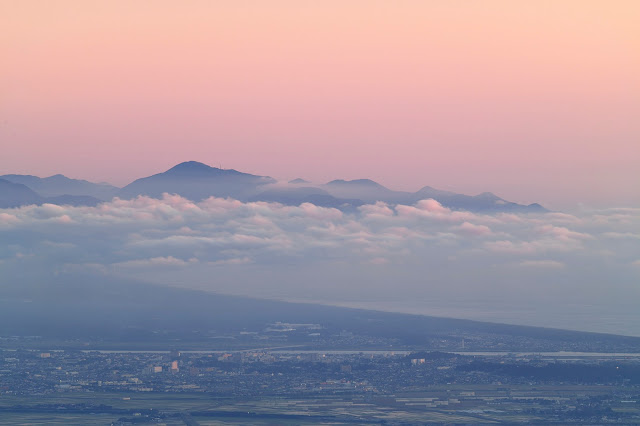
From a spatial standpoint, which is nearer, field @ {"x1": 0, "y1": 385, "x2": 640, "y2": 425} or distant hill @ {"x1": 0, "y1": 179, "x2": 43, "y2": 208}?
field @ {"x1": 0, "y1": 385, "x2": 640, "y2": 425}

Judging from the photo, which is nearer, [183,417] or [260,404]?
[183,417]

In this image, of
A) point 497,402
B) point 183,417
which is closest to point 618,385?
point 497,402

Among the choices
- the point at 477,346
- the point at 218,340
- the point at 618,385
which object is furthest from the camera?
the point at 218,340

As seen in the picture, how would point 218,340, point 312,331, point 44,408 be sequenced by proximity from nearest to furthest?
point 44,408, point 218,340, point 312,331

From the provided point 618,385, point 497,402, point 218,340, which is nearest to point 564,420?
point 497,402

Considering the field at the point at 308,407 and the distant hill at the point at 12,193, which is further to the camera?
the distant hill at the point at 12,193

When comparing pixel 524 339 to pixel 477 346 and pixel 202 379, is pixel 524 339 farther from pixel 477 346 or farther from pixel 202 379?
pixel 202 379

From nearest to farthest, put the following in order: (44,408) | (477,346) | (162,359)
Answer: (44,408), (162,359), (477,346)

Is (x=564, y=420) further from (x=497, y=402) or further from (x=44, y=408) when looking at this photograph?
(x=44, y=408)

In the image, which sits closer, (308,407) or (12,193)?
(308,407)
